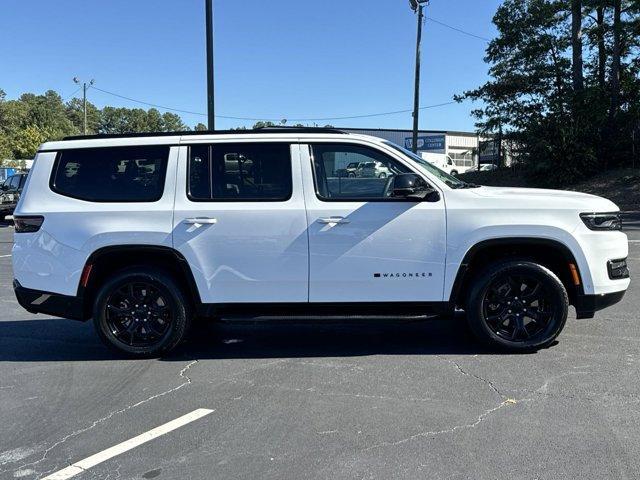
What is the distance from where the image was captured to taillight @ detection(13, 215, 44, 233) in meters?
5.18

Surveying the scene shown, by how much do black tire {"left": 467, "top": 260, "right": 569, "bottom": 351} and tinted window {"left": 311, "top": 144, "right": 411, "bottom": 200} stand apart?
122cm

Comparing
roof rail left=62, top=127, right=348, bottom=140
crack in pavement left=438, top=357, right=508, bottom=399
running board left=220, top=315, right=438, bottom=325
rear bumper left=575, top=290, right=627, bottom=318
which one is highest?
roof rail left=62, top=127, right=348, bottom=140

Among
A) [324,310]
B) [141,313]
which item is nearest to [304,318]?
[324,310]

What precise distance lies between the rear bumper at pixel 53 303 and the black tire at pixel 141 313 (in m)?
0.17

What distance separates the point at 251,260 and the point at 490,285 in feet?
7.02

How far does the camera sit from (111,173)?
5270 mm

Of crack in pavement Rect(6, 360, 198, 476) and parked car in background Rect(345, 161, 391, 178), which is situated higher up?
parked car in background Rect(345, 161, 391, 178)

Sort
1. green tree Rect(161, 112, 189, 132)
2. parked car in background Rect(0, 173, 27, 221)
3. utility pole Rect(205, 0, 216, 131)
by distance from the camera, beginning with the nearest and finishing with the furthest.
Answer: utility pole Rect(205, 0, 216, 131), parked car in background Rect(0, 173, 27, 221), green tree Rect(161, 112, 189, 132)

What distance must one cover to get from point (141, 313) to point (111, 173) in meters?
1.32

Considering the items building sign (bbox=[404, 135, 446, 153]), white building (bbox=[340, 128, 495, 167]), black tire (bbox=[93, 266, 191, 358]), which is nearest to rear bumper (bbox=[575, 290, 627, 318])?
black tire (bbox=[93, 266, 191, 358])

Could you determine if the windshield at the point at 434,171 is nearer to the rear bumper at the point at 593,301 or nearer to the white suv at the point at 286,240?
the white suv at the point at 286,240

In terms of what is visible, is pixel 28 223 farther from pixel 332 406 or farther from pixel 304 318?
pixel 332 406

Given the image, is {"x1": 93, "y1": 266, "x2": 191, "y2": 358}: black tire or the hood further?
{"x1": 93, "y1": 266, "x2": 191, "y2": 358}: black tire

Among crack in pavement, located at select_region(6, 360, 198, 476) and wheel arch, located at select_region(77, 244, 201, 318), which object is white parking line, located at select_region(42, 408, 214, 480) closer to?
crack in pavement, located at select_region(6, 360, 198, 476)
